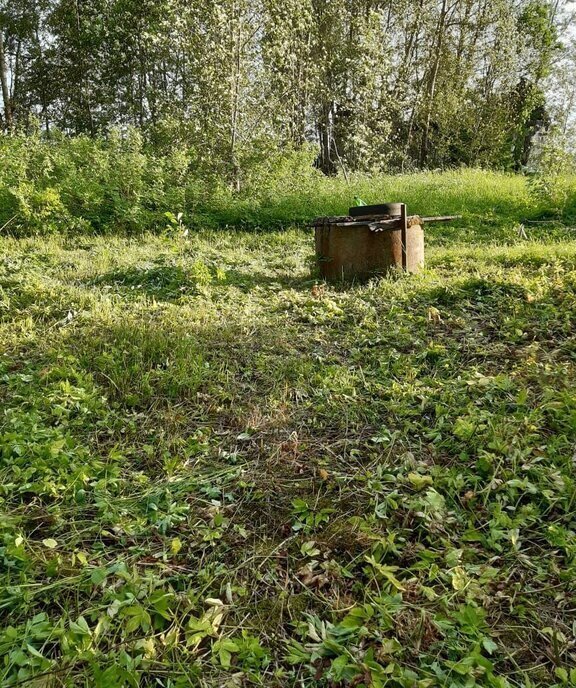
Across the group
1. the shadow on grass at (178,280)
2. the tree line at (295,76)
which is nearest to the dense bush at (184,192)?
the tree line at (295,76)

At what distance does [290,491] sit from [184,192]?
7.30 meters

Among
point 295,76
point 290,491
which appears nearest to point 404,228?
point 290,491

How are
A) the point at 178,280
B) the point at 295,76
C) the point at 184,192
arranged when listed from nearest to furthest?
the point at 178,280 → the point at 184,192 → the point at 295,76

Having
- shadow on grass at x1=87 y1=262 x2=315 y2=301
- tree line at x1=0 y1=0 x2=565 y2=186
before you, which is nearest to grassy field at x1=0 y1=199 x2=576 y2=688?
shadow on grass at x1=87 y1=262 x2=315 y2=301

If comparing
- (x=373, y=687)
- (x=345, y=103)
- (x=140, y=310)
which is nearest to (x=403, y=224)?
(x=140, y=310)

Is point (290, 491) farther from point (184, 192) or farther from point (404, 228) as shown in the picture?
point (184, 192)

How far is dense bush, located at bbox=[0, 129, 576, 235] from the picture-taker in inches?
284

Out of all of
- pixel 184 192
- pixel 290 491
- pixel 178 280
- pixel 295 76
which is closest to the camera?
pixel 290 491

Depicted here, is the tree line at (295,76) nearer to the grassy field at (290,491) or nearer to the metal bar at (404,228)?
the metal bar at (404,228)

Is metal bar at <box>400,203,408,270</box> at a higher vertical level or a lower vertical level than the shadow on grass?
higher

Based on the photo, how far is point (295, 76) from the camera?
40.4 ft

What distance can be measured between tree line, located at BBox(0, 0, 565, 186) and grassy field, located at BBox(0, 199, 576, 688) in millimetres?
6910

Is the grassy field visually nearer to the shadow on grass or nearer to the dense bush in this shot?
the shadow on grass

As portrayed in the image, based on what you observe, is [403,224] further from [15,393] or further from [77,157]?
[77,157]
